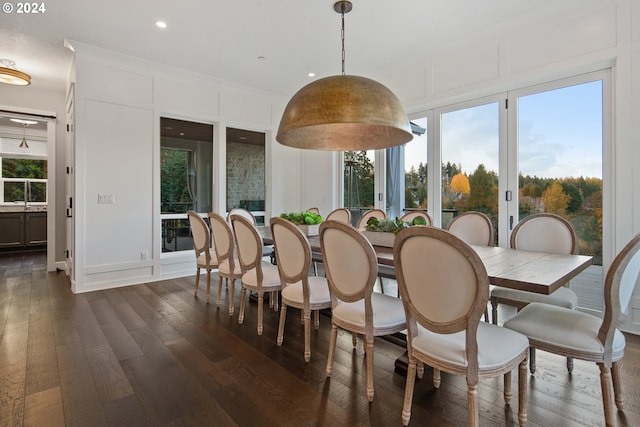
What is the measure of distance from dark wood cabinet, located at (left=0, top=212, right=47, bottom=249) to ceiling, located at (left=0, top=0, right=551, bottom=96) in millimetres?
3900

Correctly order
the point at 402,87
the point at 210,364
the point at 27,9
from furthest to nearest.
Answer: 1. the point at 402,87
2. the point at 27,9
3. the point at 210,364

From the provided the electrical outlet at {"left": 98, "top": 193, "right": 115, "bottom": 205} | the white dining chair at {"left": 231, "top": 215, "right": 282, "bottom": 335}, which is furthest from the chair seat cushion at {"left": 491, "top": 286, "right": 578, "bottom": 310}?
the electrical outlet at {"left": 98, "top": 193, "right": 115, "bottom": 205}

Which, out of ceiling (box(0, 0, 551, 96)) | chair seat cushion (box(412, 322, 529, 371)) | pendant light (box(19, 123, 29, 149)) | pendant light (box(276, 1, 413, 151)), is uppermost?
ceiling (box(0, 0, 551, 96))

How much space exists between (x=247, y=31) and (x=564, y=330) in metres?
3.77

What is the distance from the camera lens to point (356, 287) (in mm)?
1857

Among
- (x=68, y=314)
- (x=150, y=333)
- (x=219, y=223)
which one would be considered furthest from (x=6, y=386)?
(x=219, y=223)

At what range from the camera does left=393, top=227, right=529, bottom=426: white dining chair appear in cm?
133

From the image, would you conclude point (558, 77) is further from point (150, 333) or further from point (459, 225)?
point (150, 333)

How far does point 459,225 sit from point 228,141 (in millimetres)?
3830

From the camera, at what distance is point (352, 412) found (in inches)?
66.6

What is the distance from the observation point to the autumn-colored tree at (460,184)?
3953mm

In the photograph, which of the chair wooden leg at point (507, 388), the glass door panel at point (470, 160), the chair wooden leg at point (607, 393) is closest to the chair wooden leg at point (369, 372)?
the chair wooden leg at point (507, 388)

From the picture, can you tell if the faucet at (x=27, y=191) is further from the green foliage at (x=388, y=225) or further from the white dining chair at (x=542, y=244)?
the white dining chair at (x=542, y=244)

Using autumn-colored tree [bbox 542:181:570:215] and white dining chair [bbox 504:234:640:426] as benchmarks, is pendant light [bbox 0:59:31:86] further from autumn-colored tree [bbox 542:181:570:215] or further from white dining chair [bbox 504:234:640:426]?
autumn-colored tree [bbox 542:181:570:215]
